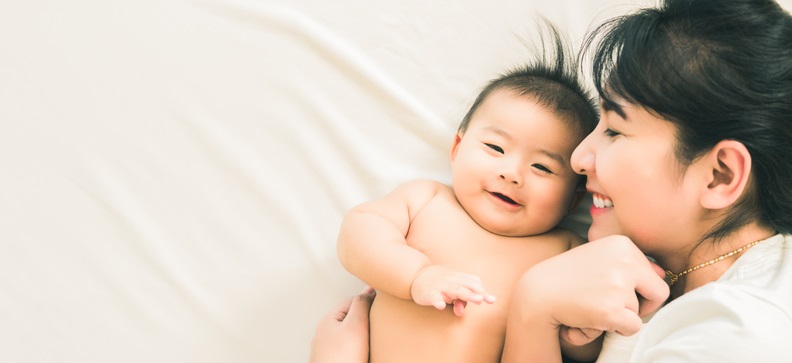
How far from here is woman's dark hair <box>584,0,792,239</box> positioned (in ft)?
3.54

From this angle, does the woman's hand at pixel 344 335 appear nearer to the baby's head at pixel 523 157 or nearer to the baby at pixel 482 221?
the baby at pixel 482 221

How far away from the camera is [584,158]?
4.10 ft

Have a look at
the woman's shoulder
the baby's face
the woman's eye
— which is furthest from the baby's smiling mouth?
the woman's shoulder

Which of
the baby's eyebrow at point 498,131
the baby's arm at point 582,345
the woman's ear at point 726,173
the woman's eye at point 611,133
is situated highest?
the baby's eyebrow at point 498,131

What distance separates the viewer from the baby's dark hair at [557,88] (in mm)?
1403

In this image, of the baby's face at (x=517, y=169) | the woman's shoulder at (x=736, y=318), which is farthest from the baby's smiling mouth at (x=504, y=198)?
the woman's shoulder at (x=736, y=318)

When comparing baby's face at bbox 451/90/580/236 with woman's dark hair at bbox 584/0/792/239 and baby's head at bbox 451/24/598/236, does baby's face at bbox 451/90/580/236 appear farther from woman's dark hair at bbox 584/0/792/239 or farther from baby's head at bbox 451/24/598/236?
woman's dark hair at bbox 584/0/792/239

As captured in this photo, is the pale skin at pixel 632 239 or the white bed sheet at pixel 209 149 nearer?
the pale skin at pixel 632 239

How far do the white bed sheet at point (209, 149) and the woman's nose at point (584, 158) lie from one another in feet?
1.22

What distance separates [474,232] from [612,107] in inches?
13.8

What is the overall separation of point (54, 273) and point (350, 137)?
642 mm

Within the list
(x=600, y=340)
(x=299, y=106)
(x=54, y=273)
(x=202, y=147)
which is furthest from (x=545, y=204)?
(x=54, y=273)

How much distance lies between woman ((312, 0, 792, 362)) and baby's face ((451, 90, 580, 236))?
14 centimetres

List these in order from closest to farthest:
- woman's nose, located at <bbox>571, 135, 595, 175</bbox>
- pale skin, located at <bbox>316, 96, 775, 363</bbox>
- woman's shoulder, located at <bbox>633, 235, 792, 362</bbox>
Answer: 1. woman's shoulder, located at <bbox>633, 235, 792, 362</bbox>
2. pale skin, located at <bbox>316, 96, 775, 363</bbox>
3. woman's nose, located at <bbox>571, 135, 595, 175</bbox>
